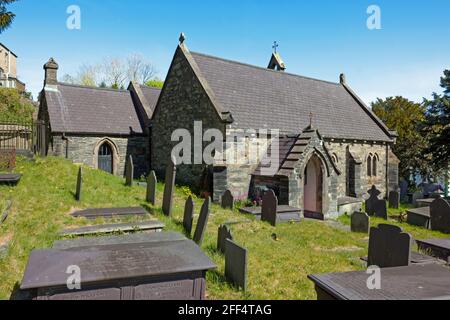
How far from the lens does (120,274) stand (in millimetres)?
4320

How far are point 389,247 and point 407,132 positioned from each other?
29.3m

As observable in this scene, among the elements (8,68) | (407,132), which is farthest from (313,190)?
(8,68)

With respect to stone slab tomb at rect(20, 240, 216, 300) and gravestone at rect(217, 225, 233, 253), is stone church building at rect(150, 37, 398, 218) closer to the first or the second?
gravestone at rect(217, 225, 233, 253)

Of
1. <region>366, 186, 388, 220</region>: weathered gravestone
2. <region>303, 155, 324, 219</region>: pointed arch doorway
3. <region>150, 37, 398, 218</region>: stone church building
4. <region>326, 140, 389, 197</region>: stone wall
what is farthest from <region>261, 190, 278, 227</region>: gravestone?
<region>326, 140, 389, 197</region>: stone wall

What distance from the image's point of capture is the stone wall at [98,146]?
1869 centimetres

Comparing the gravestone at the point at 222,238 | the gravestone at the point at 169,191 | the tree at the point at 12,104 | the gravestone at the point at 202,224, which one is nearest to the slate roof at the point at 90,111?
the gravestone at the point at 169,191

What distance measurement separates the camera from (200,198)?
598 inches

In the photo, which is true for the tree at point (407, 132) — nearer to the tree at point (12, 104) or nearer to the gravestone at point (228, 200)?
the gravestone at point (228, 200)

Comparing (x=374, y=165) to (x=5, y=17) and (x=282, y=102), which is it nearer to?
(x=282, y=102)

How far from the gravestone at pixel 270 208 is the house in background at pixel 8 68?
55315 millimetres

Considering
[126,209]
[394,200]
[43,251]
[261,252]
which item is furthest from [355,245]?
[394,200]

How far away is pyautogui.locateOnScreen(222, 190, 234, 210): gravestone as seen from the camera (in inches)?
524
